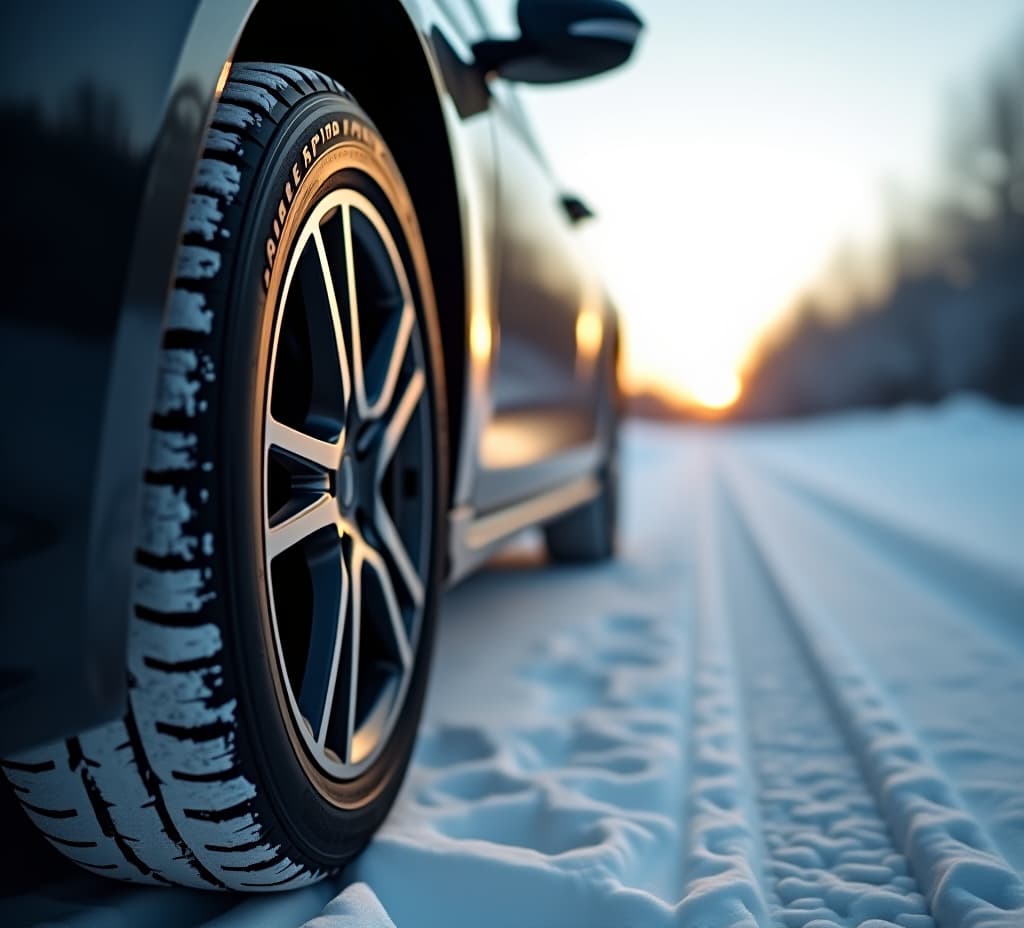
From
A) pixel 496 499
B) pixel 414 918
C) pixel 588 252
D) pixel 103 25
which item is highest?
pixel 588 252

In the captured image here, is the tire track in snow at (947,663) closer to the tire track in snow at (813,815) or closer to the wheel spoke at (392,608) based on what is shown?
the tire track in snow at (813,815)

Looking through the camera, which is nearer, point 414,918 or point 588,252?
point 414,918

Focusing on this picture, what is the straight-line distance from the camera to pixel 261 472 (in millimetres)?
997

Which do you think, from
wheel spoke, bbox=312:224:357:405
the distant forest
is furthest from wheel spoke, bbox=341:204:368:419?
the distant forest

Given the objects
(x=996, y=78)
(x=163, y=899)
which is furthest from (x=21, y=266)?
(x=996, y=78)

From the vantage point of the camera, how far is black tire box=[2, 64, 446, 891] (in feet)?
2.88

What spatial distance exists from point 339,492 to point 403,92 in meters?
0.72

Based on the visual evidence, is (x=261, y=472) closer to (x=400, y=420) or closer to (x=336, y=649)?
(x=336, y=649)

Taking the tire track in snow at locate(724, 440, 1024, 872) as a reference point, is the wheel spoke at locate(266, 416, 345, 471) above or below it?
above

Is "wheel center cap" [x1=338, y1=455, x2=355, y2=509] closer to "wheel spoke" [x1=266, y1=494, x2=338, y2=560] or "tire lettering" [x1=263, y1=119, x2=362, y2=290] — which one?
"wheel spoke" [x1=266, y1=494, x2=338, y2=560]

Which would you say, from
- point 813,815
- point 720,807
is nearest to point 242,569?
point 720,807

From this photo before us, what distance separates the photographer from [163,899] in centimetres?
120

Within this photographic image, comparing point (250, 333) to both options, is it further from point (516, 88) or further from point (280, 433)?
point (516, 88)

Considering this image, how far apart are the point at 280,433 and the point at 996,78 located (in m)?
33.2
